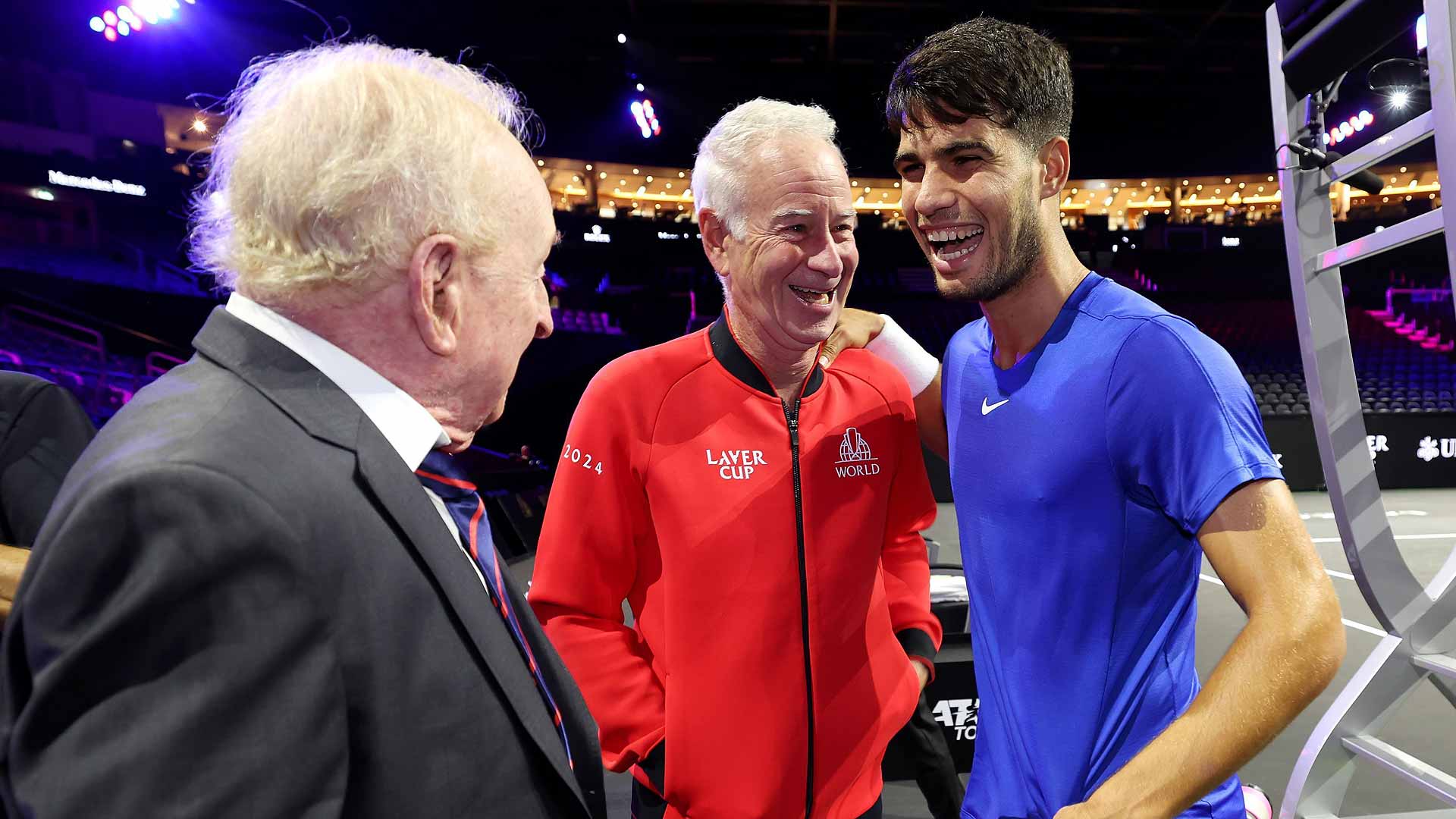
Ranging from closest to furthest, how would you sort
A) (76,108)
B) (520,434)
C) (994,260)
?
(994,260) → (76,108) → (520,434)

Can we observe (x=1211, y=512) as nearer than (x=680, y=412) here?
Yes

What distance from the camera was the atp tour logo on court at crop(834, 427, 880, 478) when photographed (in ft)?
5.65

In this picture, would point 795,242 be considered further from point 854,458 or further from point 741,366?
point 854,458

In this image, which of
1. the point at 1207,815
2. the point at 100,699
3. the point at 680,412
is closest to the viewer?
the point at 100,699

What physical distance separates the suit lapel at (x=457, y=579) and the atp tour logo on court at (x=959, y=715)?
121 inches

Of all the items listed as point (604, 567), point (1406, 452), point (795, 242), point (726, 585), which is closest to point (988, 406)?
point (795, 242)

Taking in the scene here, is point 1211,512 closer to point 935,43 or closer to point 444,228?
point 935,43

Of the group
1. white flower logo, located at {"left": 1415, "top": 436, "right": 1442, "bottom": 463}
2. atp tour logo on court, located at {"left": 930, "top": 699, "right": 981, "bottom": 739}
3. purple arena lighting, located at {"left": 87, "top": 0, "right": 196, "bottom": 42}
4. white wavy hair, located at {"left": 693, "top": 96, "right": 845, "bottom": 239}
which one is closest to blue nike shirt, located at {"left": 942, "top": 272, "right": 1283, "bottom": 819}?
white wavy hair, located at {"left": 693, "top": 96, "right": 845, "bottom": 239}

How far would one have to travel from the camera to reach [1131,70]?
67.2 ft

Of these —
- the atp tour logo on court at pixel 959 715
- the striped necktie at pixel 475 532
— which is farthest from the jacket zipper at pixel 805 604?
the atp tour logo on court at pixel 959 715

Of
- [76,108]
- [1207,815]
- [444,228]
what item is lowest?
[1207,815]

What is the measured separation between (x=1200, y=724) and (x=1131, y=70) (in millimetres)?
23229

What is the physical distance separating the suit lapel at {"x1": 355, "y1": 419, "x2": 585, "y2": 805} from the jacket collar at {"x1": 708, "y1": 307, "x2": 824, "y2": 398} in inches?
38.1

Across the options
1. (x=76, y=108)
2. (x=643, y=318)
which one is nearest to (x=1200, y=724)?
(x=643, y=318)
